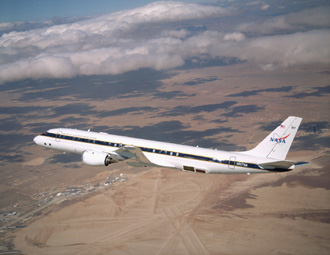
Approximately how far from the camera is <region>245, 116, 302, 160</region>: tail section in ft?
149

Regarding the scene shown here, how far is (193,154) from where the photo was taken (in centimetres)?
4956

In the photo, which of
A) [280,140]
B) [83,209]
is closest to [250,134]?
[83,209]

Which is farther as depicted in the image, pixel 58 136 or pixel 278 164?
pixel 58 136

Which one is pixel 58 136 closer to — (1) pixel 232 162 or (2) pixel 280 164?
(1) pixel 232 162

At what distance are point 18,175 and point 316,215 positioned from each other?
116717 millimetres

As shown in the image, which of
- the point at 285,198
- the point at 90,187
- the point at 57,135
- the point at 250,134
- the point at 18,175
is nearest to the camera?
the point at 57,135

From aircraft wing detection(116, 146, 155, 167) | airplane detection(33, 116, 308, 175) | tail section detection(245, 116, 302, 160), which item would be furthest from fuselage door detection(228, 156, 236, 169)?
aircraft wing detection(116, 146, 155, 167)

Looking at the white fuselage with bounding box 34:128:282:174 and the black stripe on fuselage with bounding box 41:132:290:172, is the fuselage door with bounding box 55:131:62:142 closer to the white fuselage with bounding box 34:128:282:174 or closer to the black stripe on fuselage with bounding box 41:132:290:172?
the black stripe on fuselage with bounding box 41:132:290:172

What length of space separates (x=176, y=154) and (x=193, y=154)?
9.23 ft

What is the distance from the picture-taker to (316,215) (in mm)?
84188

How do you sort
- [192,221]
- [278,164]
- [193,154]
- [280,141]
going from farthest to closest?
[192,221], [193,154], [280,141], [278,164]

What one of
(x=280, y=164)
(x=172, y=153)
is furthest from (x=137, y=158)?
(x=280, y=164)

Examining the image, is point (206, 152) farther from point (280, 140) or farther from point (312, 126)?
point (312, 126)

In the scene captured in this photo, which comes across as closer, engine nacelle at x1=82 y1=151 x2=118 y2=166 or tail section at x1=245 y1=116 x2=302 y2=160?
tail section at x1=245 y1=116 x2=302 y2=160
